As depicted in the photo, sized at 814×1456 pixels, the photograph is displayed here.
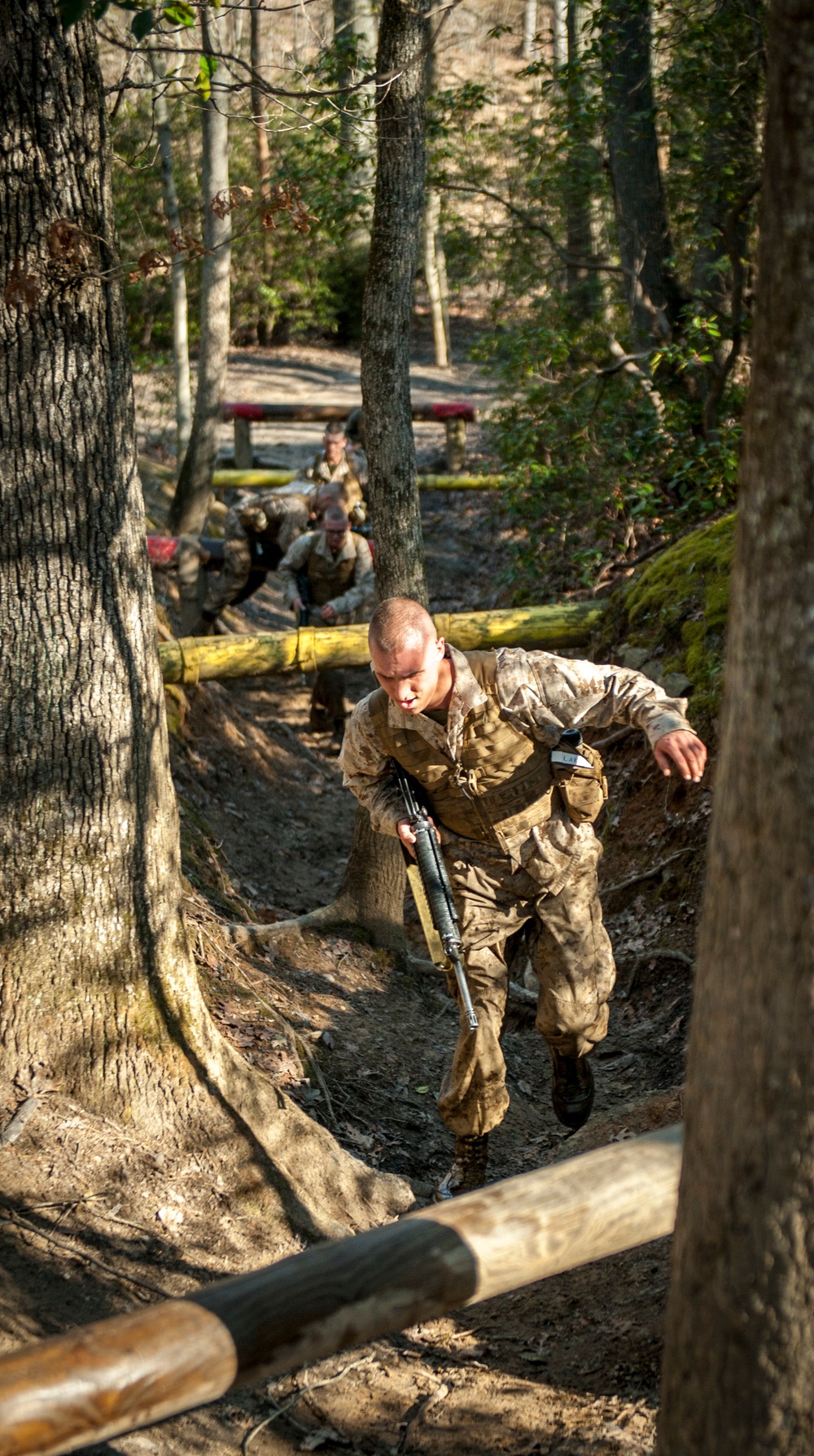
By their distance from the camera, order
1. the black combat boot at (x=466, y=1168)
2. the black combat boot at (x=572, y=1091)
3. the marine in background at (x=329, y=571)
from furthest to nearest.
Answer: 1. the marine in background at (x=329, y=571)
2. the black combat boot at (x=572, y=1091)
3. the black combat boot at (x=466, y=1168)

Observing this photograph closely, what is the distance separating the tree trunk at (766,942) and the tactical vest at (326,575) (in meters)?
8.71

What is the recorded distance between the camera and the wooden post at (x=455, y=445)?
16578 mm

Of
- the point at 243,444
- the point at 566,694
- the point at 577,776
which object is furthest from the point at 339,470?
the point at 566,694

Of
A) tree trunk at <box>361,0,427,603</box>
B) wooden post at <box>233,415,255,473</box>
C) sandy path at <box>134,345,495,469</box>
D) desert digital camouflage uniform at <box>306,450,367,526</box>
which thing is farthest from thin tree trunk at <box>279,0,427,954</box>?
sandy path at <box>134,345,495,469</box>

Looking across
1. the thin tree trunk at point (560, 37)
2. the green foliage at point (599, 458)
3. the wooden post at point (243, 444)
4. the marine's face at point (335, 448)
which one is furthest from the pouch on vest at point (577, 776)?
the wooden post at point (243, 444)

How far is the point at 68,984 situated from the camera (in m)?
3.75

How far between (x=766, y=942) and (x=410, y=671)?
7.23 feet

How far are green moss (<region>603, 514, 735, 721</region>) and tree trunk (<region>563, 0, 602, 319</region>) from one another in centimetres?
366

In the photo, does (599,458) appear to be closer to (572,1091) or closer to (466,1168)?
(572,1091)

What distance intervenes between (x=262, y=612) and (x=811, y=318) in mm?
12282

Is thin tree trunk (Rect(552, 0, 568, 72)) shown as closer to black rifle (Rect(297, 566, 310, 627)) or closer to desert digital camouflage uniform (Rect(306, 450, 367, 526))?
desert digital camouflage uniform (Rect(306, 450, 367, 526))

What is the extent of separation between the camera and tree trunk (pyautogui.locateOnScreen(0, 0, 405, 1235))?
345 cm

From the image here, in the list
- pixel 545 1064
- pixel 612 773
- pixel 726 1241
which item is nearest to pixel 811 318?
pixel 726 1241

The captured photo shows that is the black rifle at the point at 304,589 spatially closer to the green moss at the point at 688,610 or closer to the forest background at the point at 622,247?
the forest background at the point at 622,247
